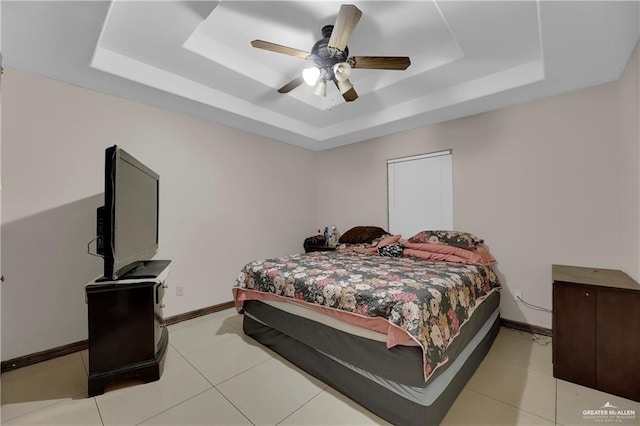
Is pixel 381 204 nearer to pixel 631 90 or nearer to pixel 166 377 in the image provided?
pixel 631 90

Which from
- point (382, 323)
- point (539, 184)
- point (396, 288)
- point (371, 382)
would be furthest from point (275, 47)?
point (539, 184)

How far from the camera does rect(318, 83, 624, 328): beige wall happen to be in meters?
2.38

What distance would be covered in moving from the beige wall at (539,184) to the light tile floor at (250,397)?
0.90m

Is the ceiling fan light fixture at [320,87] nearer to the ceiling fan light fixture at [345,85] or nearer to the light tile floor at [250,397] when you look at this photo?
the ceiling fan light fixture at [345,85]

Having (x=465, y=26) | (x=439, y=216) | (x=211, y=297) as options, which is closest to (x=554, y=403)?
(x=439, y=216)

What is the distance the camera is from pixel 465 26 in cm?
198

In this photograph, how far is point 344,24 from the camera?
1.70m

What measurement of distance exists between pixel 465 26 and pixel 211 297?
12.2 ft

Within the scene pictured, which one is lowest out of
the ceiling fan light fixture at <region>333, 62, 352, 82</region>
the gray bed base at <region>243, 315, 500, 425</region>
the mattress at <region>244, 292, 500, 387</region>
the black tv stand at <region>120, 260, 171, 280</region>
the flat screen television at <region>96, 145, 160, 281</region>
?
the gray bed base at <region>243, 315, 500, 425</region>

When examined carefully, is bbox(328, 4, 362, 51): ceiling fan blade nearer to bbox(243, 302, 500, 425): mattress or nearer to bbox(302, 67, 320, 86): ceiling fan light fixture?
bbox(302, 67, 320, 86): ceiling fan light fixture

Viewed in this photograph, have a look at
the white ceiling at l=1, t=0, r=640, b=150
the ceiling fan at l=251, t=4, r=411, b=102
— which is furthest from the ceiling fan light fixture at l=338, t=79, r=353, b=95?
the white ceiling at l=1, t=0, r=640, b=150

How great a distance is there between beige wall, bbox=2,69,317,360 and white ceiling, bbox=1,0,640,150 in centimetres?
24

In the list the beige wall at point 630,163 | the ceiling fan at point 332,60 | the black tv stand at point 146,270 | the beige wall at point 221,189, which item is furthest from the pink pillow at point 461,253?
the black tv stand at point 146,270

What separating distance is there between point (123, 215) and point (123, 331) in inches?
32.4
